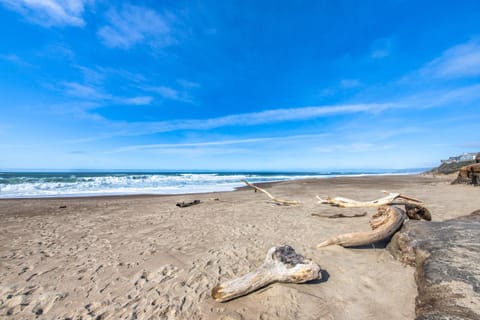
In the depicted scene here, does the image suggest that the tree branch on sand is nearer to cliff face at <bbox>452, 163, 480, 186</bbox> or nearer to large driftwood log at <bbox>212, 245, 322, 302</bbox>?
large driftwood log at <bbox>212, 245, 322, 302</bbox>

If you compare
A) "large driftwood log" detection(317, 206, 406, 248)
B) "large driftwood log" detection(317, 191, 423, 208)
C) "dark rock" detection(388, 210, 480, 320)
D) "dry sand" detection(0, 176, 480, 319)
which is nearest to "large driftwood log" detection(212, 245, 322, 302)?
"dry sand" detection(0, 176, 480, 319)

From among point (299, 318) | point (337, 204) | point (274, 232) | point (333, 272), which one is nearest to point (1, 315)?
point (299, 318)

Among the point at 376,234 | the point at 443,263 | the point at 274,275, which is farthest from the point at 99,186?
the point at 443,263

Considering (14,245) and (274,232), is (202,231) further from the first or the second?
(14,245)

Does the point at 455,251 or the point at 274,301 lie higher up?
the point at 455,251

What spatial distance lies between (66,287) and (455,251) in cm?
583

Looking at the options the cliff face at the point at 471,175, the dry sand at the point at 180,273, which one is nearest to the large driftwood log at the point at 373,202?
the dry sand at the point at 180,273

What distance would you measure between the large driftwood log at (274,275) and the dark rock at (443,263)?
49.7 inches

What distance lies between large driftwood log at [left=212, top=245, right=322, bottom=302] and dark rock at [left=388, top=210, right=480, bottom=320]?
4.14 feet

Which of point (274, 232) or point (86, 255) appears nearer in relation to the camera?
point (86, 255)

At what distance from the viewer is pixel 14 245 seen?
5.23 m

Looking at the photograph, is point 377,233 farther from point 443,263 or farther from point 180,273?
point 180,273

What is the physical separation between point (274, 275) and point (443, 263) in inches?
88.9

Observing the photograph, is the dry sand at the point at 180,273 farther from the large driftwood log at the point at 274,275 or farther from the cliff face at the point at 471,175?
the cliff face at the point at 471,175
